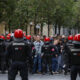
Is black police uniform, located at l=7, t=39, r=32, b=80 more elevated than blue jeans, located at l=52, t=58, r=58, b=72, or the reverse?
black police uniform, located at l=7, t=39, r=32, b=80

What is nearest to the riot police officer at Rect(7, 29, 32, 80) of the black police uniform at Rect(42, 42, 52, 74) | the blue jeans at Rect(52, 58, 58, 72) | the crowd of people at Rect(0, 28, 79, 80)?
the crowd of people at Rect(0, 28, 79, 80)

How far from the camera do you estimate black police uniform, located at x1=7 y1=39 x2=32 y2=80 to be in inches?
468

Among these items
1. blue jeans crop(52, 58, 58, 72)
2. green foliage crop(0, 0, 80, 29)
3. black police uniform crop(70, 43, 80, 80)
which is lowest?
blue jeans crop(52, 58, 58, 72)

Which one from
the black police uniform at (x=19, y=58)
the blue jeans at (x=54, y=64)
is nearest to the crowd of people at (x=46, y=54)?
the blue jeans at (x=54, y=64)

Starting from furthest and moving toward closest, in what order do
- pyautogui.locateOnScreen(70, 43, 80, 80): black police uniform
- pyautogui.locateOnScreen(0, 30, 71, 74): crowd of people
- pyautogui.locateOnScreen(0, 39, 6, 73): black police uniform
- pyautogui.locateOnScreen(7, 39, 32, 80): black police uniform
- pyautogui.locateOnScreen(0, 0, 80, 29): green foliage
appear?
1. pyautogui.locateOnScreen(0, 0, 80, 29): green foliage
2. pyautogui.locateOnScreen(0, 30, 71, 74): crowd of people
3. pyautogui.locateOnScreen(0, 39, 6, 73): black police uniform
4. pyautogui.locateOnScreen(7, 39, 32, 80): black police uniform
5. pyautogui.locateOnScreen(70, 43, 80, 80): black police uniform

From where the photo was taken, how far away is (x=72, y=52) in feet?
39.1

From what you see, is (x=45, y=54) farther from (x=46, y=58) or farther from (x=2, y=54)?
(x=2, y=54)

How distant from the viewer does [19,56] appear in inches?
470

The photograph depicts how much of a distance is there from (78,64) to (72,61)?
0.59 ft

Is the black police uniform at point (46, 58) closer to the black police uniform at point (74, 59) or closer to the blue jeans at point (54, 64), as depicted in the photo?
the blue jeans at point (54, 64)

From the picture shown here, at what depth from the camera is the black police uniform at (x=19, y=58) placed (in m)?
11.9

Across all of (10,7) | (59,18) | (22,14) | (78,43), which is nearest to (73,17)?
(59,18)

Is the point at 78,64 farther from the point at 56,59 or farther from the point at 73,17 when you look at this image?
the point at 73,17

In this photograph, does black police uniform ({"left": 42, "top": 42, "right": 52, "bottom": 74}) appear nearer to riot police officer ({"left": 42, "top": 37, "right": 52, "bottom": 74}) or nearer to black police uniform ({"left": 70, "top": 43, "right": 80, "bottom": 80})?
riot police officer ({"left": 42, "top": 37, "right": 52, "bottom": 74})
